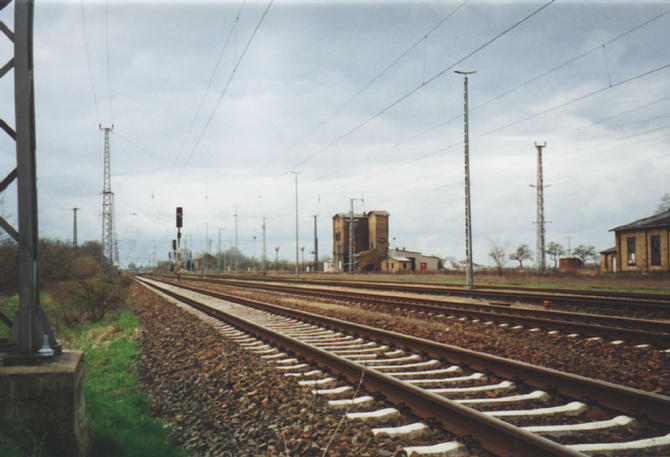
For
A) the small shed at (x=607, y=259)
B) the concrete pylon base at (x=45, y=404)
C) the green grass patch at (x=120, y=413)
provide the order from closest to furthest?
the concrete pylon base at (x=45, y=404) → the green grass patch at (x=120, y=413) → the small shed at (x=607, y=259)

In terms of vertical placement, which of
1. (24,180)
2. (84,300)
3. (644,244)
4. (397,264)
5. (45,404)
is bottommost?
(397,264)

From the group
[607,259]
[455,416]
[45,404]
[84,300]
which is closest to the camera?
[45,404]

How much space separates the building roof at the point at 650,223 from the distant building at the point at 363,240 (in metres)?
50.3

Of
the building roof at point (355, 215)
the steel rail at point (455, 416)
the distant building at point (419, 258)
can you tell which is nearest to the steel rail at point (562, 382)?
the steel rail at point (455, 416)

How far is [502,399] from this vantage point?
17.7ft

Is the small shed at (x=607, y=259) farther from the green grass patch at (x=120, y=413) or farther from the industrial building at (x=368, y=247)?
the green grass patch at (x=120, y=413)

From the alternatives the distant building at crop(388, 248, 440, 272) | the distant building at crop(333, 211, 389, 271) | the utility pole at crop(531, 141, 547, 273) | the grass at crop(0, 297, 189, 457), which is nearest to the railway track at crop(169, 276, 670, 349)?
the grass at crop(0, 297, 189, 457)

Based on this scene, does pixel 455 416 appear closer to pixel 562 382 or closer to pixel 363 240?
pixel 562 382

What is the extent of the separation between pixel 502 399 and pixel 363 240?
91.9 metres

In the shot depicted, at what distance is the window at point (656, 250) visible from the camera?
37.4m

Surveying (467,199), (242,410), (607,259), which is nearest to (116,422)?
(242,410)

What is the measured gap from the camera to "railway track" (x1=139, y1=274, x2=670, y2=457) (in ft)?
13.6

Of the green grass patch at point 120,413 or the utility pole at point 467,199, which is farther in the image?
the utility pole at point 467,199

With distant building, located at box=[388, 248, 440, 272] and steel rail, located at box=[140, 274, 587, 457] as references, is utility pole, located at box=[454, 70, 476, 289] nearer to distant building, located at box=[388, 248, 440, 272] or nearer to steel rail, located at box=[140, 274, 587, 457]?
steel rail, located at box=[140, 274, 587, 457]
